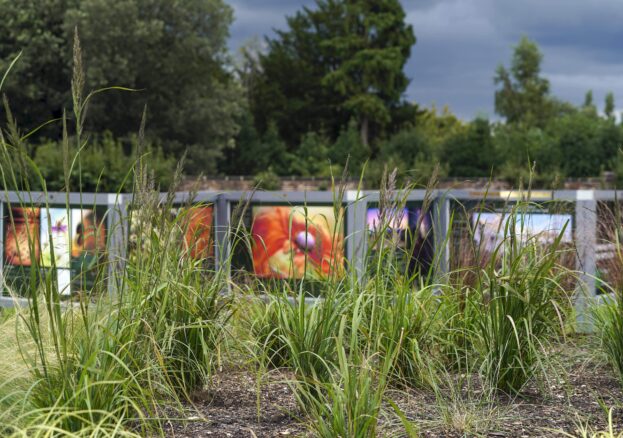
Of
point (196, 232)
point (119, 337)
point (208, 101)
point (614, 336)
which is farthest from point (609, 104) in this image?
point (119, 337)

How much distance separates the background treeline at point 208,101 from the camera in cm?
3325

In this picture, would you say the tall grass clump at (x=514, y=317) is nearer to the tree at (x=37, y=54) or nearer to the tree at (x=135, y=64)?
the tree at (x=135, y=64)

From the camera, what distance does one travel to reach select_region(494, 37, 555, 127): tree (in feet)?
198

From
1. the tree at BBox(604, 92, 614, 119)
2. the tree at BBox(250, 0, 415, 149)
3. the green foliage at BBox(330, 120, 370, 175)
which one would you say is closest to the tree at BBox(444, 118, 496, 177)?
the green foliage at BBox(330, 120, 370, 175)

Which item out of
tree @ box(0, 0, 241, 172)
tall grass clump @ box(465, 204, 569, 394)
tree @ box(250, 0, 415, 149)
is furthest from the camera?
tree @ box(250, 0, 415, 149)

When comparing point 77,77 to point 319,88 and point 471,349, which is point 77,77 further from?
point 319,88

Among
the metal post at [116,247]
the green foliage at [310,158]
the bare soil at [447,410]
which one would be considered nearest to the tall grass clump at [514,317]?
the bare soil at [447,410]

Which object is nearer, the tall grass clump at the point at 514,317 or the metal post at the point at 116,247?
the metal post at the point at 116,247

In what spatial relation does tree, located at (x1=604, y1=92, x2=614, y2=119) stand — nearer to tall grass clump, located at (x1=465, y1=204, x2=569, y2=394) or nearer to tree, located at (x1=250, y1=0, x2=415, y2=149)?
tree, located at (x1=250, y1=0, x2=415, y2=149)

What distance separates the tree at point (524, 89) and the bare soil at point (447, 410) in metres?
57.8

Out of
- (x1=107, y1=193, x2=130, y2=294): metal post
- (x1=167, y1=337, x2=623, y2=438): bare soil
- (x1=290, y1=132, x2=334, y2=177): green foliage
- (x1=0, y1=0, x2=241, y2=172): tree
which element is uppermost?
(x1=0, y1=0, x2=241, y2=172): tree

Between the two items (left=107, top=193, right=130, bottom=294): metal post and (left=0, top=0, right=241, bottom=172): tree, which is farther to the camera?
(left=0, top=0, right=241, bottom=172): tree

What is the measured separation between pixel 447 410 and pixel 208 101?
33523 millimetres

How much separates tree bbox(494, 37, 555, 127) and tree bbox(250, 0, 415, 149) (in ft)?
41.5
